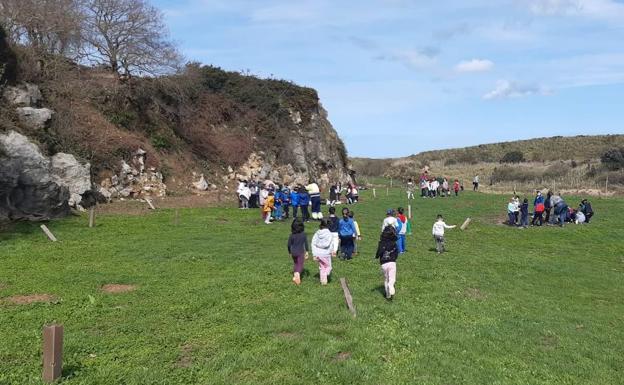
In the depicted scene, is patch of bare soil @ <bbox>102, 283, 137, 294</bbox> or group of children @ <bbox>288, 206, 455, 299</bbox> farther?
patch of bare soil @ <bbox>102, 283, 137, 294</bbox>

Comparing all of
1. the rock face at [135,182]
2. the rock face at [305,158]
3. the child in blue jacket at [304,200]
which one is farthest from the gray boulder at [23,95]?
the rock face at [305,158]

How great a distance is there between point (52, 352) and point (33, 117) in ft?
91.9

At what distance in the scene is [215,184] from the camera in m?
46.8

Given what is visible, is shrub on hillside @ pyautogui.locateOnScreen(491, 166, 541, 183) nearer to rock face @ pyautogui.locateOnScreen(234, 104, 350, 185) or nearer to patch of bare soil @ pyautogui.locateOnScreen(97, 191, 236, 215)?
rock face @ pyautogui.locateOnScreen(234, 104, 350, 185)

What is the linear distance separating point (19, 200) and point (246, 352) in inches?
834

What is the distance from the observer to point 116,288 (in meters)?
15.0

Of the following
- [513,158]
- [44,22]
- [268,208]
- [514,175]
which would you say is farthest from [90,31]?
[513,158]

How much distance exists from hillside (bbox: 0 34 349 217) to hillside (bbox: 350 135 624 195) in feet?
81.6

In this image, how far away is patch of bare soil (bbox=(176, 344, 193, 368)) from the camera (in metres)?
9.55

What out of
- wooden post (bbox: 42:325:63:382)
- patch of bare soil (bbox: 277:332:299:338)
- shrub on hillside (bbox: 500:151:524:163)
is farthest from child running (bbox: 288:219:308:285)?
shrub on hillside (bbox: 500:151:524:163)

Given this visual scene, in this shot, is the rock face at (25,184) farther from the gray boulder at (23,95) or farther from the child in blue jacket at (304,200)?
the child in blue jacket at (304,200)

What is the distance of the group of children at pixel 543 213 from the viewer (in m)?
33.3

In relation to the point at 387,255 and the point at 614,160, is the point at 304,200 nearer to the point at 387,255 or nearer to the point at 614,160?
the point at 387,255

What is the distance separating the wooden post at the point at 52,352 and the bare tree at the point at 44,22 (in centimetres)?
3406
